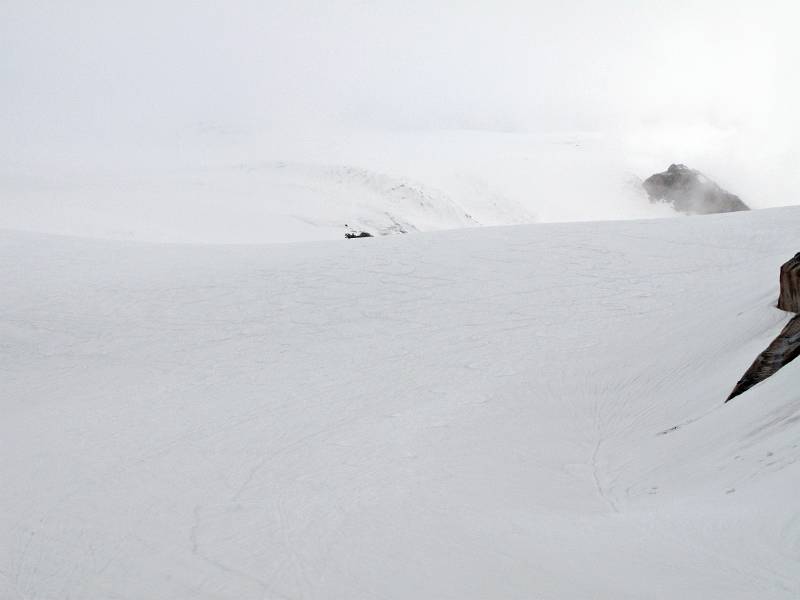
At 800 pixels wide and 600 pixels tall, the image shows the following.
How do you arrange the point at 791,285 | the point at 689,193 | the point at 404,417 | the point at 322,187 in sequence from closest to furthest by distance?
the point at 791,285, the point at 404,417, the point at 322,187, the point at 689,193

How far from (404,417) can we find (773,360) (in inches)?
149

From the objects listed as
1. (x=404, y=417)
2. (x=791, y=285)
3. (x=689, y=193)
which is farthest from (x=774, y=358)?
(x=689, y=193)

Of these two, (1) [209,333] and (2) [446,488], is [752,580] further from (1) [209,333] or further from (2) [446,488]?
(1) [209,333]

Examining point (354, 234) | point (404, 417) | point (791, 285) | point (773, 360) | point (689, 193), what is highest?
point (689, 193)

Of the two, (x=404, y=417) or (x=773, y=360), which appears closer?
(x=773, y=360)

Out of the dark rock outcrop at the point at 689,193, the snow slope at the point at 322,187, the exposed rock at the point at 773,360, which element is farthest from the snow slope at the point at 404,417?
the dark rock outcrop at the point at 689,193

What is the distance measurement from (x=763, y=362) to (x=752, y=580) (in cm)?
321

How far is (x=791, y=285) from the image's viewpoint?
8289mm

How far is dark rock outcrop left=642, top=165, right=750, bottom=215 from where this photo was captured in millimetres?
48281

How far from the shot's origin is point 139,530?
22.2ft

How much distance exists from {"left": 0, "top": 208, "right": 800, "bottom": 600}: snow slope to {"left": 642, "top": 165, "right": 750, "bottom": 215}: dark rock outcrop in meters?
34.9

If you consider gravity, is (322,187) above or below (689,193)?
below

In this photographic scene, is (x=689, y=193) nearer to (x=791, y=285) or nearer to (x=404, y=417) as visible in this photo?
(x=791, y=285)

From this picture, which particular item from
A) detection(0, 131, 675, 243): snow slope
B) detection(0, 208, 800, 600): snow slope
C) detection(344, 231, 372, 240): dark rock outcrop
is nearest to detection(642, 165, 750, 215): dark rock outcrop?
detection(0, 131, 675, 243): snow slope
